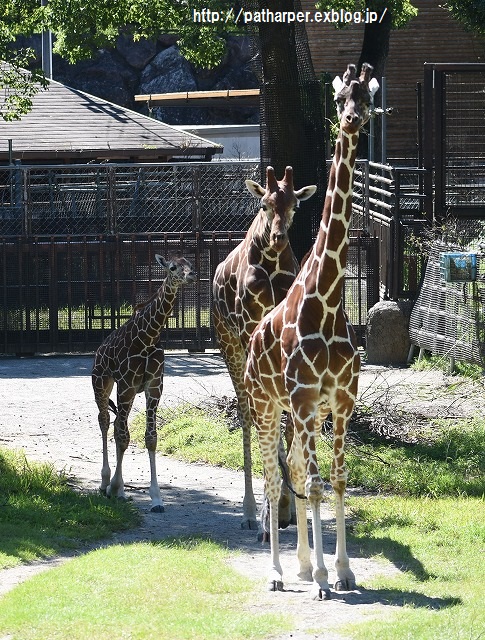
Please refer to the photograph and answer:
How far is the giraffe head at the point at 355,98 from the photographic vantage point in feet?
21.2

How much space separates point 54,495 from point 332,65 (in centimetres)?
2632

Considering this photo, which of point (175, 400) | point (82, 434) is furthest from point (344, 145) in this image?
point (175, 400)

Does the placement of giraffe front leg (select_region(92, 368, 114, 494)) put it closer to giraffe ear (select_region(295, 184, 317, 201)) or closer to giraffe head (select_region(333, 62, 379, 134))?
giraffe ear (select_region(295, 184, 317, 201))

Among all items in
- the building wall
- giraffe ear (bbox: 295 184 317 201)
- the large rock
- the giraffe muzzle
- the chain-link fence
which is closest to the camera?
the giraffe muzzle

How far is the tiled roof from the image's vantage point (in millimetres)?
27297

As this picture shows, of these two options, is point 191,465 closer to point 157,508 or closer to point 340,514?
point 157,508

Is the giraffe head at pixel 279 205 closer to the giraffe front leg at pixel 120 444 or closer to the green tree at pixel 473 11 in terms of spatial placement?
the giraffe front leg at pixel 120 444

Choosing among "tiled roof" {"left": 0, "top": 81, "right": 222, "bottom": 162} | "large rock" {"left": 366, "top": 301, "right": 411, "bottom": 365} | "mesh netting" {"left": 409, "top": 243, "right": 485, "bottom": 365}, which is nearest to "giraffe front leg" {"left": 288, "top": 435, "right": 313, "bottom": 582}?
"mesh netting" {"left": 409, "top": 243, "right": 485, "bottom": 365}

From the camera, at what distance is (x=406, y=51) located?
34062mm

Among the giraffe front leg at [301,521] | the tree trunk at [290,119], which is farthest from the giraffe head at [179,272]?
the giraffe front leg at [301,521]

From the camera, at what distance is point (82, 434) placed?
12.2 metres

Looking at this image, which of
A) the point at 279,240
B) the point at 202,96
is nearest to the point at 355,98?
the point at 279,240

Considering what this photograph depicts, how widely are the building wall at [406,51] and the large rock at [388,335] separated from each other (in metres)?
17.0

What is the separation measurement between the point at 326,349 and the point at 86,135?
74.0 ft
